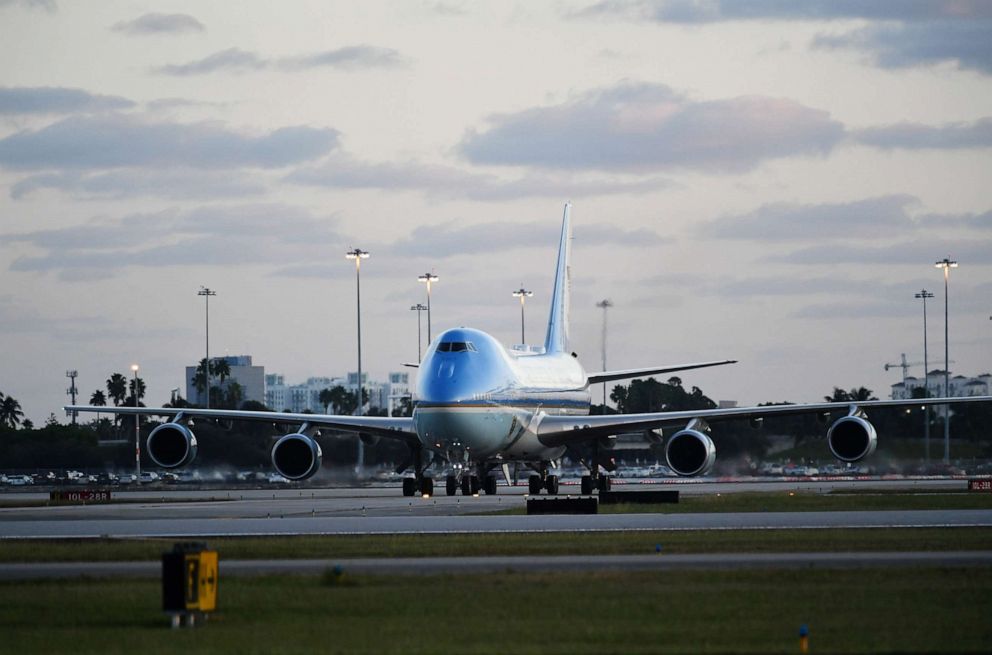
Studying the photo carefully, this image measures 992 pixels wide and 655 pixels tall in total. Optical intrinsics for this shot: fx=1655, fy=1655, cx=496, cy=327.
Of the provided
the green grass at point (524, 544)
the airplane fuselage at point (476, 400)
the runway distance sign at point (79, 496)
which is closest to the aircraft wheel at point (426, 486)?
the airplane fuselage at point (476, 400)

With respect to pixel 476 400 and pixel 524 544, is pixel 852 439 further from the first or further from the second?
pixel 524 544

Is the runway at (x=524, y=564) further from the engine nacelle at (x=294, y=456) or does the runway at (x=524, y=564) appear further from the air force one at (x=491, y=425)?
the engine nacelle at (x=294, y=456)

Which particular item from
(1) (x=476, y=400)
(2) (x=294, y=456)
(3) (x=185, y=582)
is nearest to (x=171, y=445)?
(2) (x=294, y=456)

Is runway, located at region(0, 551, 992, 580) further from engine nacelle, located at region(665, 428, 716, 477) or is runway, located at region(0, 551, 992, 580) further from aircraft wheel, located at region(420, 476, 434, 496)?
aircraft wheel, located at region(420, 476, 434, 496)

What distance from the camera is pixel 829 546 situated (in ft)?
101

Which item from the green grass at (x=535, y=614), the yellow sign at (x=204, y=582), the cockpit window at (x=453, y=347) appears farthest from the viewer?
the cockpit window at (x=453, y=347)

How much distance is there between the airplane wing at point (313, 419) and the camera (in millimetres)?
58469

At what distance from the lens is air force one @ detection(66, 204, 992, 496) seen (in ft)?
182

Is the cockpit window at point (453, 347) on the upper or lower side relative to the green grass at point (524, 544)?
upper

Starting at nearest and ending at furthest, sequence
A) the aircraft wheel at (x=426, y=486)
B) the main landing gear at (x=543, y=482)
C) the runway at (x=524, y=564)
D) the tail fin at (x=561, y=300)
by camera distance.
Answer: the runway at (x=524, y=564)
the aircraft wheel at (x=426, y=486)
the main landing gear at (x=543, y=482)
the tail fin at (x=561, y=300)

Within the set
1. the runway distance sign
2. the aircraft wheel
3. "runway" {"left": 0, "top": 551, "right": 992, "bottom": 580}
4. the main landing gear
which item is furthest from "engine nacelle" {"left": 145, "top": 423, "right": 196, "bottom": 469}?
"runway" {"left": 0, "top": 551, "right": 992, "bottom": 580}

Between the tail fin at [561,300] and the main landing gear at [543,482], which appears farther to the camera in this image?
the tail fin at [561,300]

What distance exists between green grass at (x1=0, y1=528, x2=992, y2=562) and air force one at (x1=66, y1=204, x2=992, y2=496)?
65.0 feet

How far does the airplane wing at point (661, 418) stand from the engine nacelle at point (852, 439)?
0.60 m
